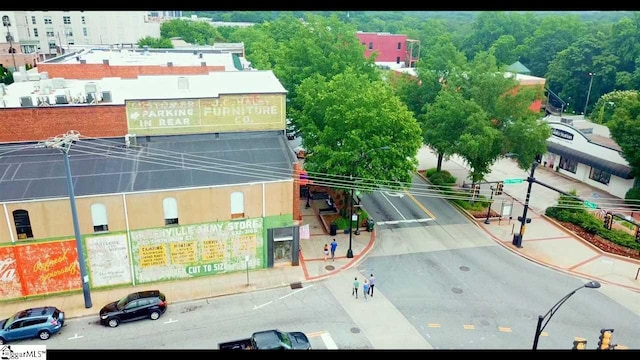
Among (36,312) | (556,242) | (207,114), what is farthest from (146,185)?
(556,242)

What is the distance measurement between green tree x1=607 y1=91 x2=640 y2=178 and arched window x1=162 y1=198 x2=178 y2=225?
105 feet

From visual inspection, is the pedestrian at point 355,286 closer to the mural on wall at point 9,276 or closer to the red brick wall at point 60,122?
the mural on wall at point 9,276

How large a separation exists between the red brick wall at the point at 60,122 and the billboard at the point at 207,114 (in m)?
0.93

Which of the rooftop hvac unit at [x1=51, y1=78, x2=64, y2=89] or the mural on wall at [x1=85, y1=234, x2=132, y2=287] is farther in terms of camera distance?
the rooftop hvac unit at [x1=51, y1=78, x2=64, y2=89]

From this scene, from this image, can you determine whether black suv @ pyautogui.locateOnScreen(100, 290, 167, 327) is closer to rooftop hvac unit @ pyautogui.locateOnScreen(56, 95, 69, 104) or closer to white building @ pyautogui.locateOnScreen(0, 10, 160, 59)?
rooftop hvac unit @ pyautogui.locateOnScreen(56, 95, 69, 104)

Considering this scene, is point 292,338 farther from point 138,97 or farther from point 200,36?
point 200,36

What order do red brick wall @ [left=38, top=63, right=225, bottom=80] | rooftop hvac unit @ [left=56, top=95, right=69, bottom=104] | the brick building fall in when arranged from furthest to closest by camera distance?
1. red brick wall @ [left=38, top=63, right=225, bottom=80]
2. rooftop hvac unit @ [left=56, top=95, right=69, bottom=104]
3. the brick building

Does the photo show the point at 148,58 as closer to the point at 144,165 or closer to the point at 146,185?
the point at 144,165

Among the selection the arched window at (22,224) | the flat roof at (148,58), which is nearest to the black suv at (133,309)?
the arched window at (22,224)

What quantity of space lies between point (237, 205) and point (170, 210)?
11.3 ft

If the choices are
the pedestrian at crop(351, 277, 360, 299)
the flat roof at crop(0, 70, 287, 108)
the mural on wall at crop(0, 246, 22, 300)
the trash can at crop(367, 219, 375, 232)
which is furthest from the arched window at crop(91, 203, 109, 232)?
the trash can at crop(367, 219, 375, 232)

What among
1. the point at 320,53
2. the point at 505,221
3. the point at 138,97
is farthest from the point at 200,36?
the point at 505,221

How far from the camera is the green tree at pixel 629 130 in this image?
3562 centimetres

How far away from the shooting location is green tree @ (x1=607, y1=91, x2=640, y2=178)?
3562cm
